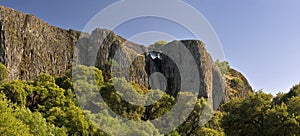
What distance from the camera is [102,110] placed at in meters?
42.3

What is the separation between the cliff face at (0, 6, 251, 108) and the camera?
184 ft

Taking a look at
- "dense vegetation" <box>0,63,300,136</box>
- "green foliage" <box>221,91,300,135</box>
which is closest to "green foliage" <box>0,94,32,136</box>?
"dense vegetation" <box>0,63,300,136</box>

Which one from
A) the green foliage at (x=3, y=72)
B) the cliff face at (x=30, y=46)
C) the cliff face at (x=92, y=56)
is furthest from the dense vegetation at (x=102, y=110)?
the cliff face at (x=92, y=56)

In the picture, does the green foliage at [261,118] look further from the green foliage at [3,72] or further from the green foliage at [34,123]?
the green foliage at [3,72]

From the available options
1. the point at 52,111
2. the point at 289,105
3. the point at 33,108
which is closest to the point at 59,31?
the point at 33,108

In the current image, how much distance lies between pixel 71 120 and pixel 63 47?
35.0 metres

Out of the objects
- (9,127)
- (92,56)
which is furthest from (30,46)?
(9,127)

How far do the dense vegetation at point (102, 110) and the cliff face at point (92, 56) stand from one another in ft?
28.6

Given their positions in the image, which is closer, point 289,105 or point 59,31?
point 289,105

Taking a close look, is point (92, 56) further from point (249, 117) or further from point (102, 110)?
point (249, 117)

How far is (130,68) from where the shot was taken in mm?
70562

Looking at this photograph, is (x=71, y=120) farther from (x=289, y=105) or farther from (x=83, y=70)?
(x=289, y=105)

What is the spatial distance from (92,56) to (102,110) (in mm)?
28238

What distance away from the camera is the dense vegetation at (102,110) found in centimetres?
3048
